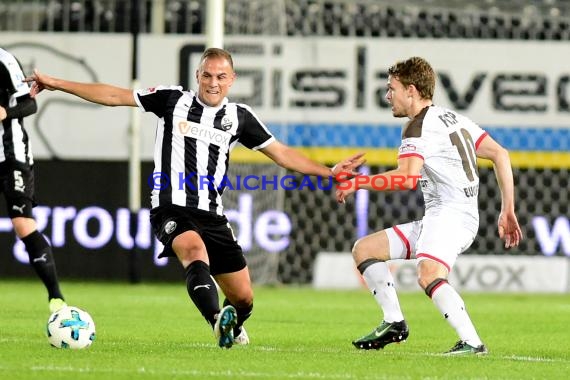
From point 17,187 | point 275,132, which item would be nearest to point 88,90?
point 17,187

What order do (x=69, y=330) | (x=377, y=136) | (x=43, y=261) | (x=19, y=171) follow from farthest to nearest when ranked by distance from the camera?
(x=377, y=136), (x=19, y=171), (x=43, y=261), (x=69, y=330)

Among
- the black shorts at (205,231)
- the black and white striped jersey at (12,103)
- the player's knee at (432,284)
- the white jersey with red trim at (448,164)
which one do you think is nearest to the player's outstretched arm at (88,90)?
the black shorts at (205,231)

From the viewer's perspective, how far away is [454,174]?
23.6 feet

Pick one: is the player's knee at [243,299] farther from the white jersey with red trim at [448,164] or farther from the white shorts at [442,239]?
the white jersey with red trim at [448,164]

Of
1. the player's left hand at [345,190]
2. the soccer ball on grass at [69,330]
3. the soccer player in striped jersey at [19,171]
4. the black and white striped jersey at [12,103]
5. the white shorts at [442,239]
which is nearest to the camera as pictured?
the player's left hand at [345,190]

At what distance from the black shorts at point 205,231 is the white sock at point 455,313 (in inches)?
46.9

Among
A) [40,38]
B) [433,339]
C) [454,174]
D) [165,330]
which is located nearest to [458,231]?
[454,174]

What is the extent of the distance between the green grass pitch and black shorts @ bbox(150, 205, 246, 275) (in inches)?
18.2

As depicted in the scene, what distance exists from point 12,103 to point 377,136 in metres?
6.08

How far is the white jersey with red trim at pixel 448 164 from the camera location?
714cm

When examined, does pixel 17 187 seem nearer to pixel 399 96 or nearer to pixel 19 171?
pixel 19 171

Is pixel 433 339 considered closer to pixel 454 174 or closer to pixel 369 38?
pixel 454 174

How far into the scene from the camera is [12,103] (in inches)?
357

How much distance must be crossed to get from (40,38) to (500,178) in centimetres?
823
